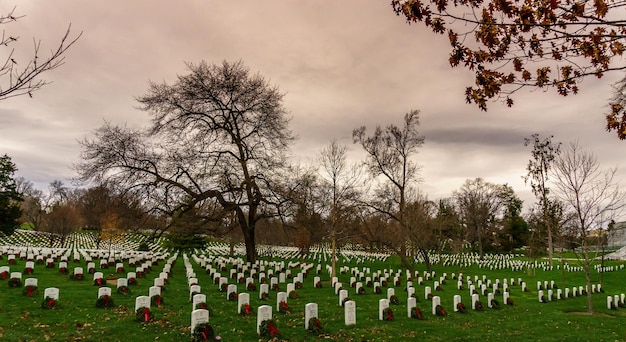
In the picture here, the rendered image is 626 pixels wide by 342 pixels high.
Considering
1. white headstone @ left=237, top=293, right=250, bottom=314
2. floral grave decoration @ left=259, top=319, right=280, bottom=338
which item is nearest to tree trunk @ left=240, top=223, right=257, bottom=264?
white headstone @ left=237, top=293, right=250, bottom=314

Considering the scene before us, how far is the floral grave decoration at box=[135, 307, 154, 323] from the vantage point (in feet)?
31.0

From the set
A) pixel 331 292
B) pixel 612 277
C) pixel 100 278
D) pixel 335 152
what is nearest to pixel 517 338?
pixel 331 292

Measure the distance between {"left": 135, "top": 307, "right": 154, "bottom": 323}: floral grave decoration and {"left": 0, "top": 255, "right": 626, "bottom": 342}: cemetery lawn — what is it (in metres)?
0.15

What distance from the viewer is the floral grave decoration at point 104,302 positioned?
35.6ft

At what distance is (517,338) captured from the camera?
10.1 meters

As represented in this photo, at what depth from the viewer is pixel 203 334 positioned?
→ 26.5 ft

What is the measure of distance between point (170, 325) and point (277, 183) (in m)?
11.7

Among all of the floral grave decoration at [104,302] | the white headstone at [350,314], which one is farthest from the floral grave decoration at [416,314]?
the floral grave decoration at [104,302]

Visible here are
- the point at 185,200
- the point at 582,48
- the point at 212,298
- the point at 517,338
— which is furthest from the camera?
the point at 185,200

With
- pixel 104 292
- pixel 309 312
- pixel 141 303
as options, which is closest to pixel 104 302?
pixel 104 292

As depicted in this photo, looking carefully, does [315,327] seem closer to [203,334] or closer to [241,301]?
[241,301]

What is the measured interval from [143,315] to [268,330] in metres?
3.48

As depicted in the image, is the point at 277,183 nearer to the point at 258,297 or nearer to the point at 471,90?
the point at 258,297

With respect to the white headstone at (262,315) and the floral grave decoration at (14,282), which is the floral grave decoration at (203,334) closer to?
the white headstone at (262,315)
